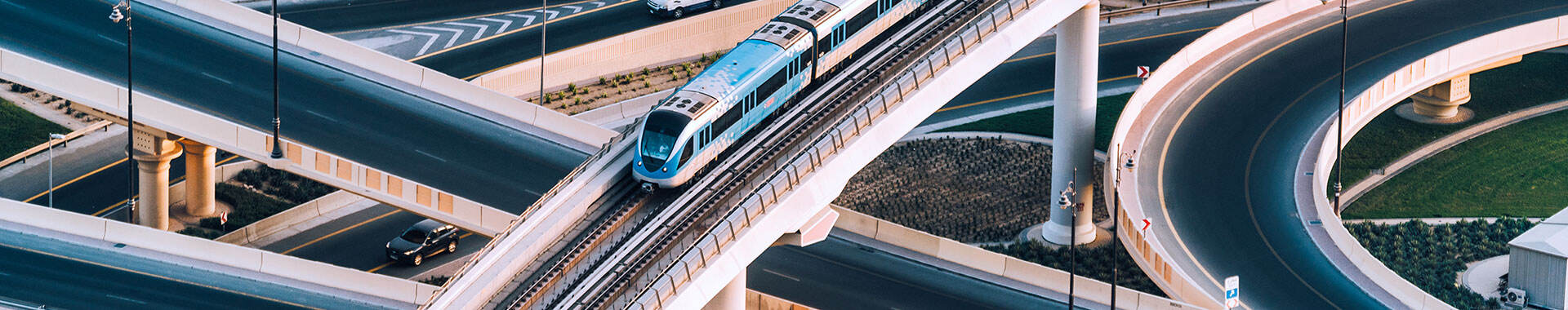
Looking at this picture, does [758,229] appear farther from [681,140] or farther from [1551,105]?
[1551,105]

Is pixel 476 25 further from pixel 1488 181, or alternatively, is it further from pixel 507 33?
pixel 1488 181

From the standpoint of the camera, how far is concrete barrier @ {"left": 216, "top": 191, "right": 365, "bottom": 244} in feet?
229

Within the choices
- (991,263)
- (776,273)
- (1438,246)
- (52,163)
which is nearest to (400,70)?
(776,273)

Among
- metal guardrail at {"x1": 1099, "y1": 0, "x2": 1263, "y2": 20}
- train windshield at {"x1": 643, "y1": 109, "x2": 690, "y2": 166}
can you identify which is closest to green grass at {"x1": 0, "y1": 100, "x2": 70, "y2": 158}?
train windshield at {"x1": 643, "y1": 109, "x2": 690, "y2": 166}

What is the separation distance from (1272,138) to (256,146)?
119 feet

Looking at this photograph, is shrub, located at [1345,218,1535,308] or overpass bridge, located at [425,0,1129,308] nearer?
overpass bridge, located at [425,0,1129,308]

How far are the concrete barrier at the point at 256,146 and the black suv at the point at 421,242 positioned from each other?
18.6 ft

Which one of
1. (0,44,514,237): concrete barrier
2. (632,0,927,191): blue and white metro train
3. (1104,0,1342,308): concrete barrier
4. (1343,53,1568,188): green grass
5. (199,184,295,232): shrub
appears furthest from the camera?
(1343,53,1568,188): green grass

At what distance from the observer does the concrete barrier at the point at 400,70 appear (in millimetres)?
67312

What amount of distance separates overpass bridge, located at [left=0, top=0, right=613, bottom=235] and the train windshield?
8.14 m

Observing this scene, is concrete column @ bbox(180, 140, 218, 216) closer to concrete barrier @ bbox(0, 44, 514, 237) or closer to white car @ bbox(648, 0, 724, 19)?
concrete barrier @ bbox(0, 44, 514, 237)

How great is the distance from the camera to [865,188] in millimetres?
77562

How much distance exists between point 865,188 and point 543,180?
16.8m

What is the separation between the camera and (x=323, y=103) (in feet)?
221
